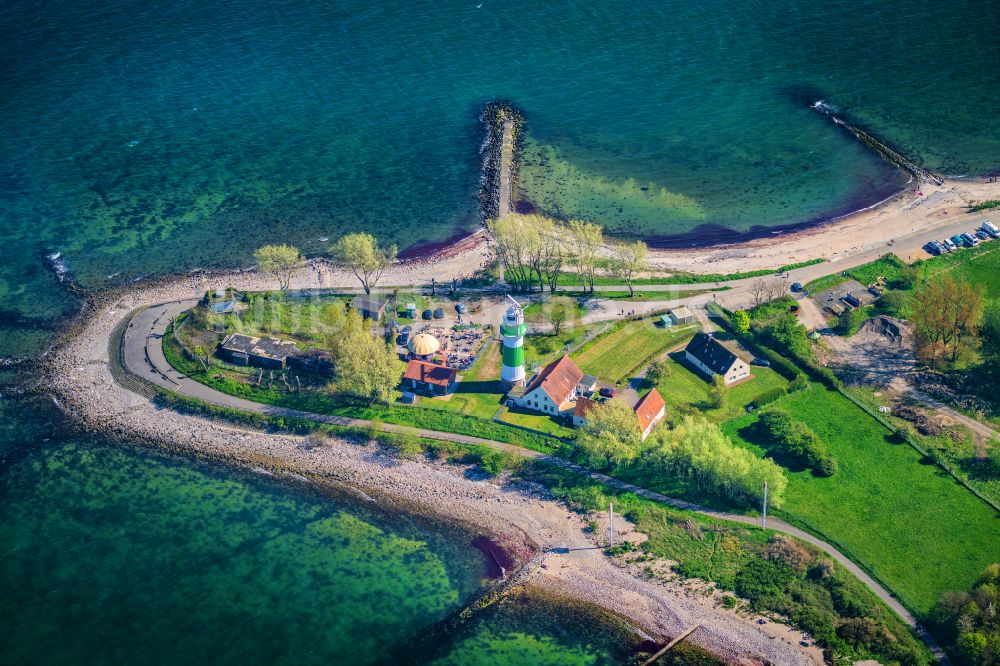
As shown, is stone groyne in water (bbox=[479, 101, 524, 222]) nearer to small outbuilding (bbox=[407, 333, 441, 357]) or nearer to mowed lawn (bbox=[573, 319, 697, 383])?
small outbuilding (bbox=[407, 333, 441, 357])

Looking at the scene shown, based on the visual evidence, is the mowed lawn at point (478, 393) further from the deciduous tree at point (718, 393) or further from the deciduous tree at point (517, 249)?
the deciduous tree at point (718, 393)

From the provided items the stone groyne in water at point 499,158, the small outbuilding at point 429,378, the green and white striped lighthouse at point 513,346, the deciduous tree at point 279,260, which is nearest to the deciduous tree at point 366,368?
the small outbuilding at point 429,378

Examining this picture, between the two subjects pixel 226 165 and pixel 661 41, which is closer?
pixel 226 165

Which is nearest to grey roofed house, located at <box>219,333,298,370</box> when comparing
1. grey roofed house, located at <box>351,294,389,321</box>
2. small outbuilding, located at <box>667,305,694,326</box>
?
grey roofed house, located at <box>351,294,389,321</box>

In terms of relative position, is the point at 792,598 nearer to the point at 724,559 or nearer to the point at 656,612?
Result: the point at 724,559

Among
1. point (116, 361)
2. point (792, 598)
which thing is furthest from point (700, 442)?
point (116, 361)

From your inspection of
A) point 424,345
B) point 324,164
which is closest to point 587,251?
point 424,345
